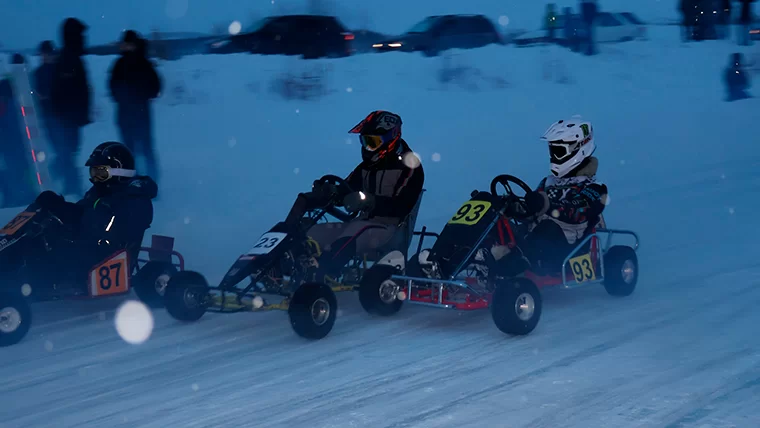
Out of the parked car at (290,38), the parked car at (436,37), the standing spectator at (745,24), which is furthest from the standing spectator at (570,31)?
the parked car at (290,38)

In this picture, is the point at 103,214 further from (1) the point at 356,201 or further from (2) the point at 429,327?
(2) the point at 429,327

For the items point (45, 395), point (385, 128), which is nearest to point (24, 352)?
point (45, 395)

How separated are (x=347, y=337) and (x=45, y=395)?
5.87 feet

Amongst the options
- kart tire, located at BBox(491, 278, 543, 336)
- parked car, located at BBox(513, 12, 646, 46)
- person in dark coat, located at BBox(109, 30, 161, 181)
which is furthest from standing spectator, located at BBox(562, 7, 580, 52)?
kart tire, located at BBox(491, 278, 543, 336)

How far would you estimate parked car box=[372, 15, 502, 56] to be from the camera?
18.6 m

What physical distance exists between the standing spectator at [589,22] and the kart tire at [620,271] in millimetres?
14138

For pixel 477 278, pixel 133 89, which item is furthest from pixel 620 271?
pixel 133 89

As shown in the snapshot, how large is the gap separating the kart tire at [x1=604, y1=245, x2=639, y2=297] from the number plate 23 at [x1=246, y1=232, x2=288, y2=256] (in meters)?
2.34

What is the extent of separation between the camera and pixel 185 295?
5.61 meters

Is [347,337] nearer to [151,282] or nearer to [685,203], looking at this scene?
[151,282]

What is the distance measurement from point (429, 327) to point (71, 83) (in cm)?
626

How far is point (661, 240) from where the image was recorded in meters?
8.30

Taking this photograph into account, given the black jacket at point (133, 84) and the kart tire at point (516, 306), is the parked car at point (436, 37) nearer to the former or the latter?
the black jacket at point (133, 84)

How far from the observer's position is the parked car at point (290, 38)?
1722 cm
